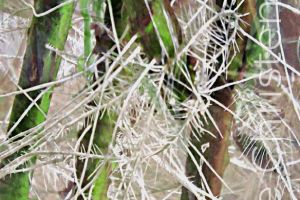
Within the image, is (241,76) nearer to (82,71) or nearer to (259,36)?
(259,36)

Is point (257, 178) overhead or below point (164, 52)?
below

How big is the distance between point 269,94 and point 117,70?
0.22 metres

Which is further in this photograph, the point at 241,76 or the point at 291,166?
the point at 291,166

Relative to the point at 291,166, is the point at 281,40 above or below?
above

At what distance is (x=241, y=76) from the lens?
24.8 inches

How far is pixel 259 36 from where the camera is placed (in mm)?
628

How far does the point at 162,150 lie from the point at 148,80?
0.29 ft

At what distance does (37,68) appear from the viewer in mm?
655

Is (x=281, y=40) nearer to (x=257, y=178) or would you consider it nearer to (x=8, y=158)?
(x=257, y=178)

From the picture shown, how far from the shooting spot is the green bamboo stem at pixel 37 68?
0.64 m

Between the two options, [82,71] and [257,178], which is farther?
[257,178]

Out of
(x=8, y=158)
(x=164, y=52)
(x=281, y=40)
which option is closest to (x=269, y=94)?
(x=281, y=40)

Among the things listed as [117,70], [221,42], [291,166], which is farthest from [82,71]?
[291,166]

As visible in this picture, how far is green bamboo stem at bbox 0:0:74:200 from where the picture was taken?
64 cm
